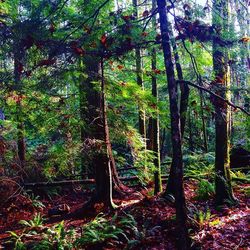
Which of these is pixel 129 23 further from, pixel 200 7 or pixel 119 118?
pixel 119 118

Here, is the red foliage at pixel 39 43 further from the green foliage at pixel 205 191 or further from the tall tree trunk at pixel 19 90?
the green foliage at pixel 205 191

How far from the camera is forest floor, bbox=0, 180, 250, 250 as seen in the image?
20.0 ft

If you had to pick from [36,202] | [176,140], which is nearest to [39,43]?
[176,140]

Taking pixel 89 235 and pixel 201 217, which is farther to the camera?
pixel 201 217

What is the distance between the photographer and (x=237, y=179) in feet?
32.9

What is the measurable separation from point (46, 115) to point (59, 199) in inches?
185

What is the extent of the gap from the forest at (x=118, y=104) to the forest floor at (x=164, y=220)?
0.03 meters

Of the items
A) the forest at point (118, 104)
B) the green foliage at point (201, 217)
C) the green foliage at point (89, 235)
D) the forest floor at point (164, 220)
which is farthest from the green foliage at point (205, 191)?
the green foliage at point (89, 235)

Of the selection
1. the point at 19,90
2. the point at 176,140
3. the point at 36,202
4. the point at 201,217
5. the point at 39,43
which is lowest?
the point at 36,202

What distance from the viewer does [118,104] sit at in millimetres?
8141

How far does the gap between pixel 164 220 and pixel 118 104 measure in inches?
132

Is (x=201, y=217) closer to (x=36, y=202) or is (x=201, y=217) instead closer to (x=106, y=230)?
(x=106, y=230)

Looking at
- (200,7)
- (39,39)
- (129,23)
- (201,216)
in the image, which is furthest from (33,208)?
(200,7)

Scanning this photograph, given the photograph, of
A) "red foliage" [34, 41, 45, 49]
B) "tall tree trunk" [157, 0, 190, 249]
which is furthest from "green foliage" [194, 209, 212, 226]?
"red foliage" [34, 41, 45, 49]
